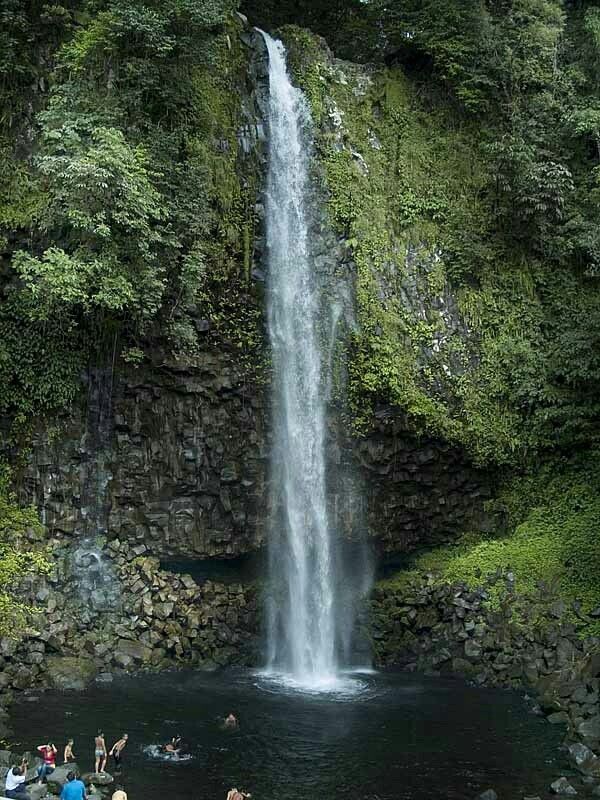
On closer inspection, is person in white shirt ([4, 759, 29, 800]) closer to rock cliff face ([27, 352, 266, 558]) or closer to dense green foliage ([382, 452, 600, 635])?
rock cliff face ([27, 352, 266, 558])

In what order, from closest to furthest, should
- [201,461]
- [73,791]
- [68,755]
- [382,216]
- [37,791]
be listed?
[73,791] → [37,791] → [68,755] → [201,461] → [382,216]

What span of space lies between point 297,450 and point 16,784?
33.5 ft

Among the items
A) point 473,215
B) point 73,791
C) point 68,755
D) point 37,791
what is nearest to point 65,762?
point 68,755

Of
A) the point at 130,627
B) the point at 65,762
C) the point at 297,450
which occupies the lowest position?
the point at 65,762

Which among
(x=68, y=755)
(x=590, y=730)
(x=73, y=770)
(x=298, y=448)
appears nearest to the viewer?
(x=73, y=770)

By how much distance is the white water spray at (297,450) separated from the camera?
19.5 metres

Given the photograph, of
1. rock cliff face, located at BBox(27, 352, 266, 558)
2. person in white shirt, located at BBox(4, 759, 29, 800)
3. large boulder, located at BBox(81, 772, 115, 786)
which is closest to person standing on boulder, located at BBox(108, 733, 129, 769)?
large boulder, located at BBox(81, 772, 115, 786)

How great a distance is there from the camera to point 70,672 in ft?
55.1

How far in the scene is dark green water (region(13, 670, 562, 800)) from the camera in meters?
12.1

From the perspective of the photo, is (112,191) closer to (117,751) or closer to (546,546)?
(117,751)

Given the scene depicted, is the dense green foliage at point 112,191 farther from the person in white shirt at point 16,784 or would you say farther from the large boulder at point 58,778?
the person in white shirt at point 16,784

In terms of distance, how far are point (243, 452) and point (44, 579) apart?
503cm

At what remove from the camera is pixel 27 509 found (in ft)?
61.1

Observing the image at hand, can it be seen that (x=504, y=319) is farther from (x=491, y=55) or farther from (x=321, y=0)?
(x=321, y=0)
